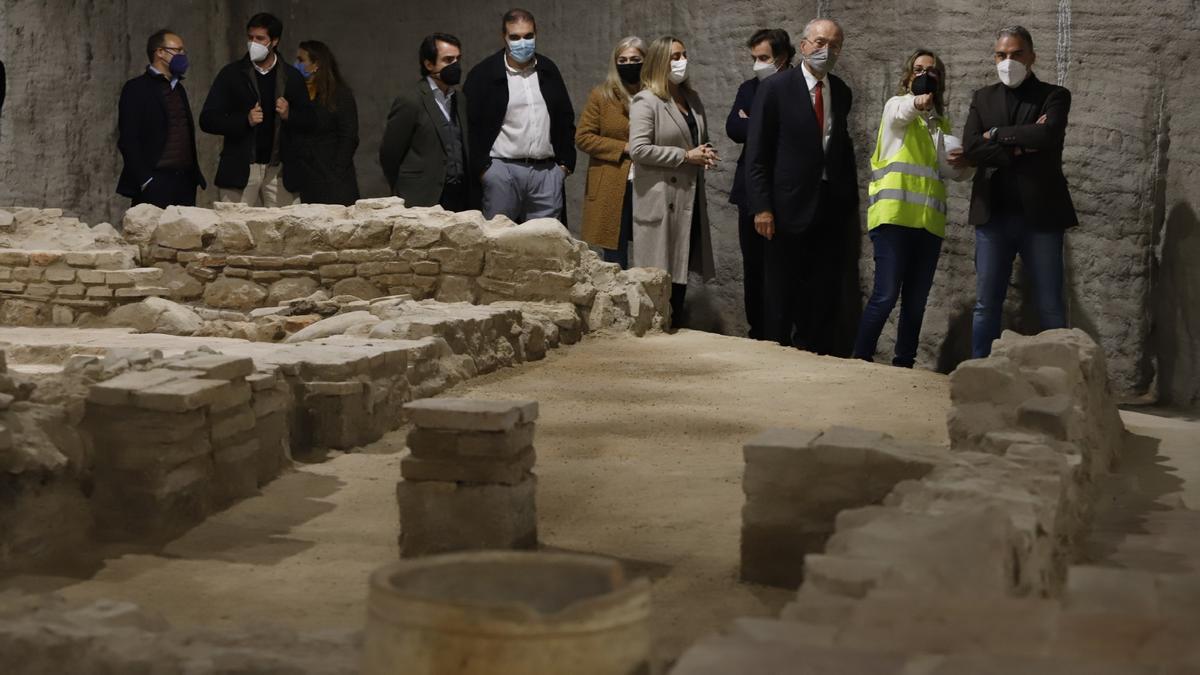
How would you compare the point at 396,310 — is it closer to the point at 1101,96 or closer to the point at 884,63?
the point at 884,63

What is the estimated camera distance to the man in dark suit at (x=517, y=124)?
10.6m

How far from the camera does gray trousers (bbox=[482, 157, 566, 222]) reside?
10797 millimetres

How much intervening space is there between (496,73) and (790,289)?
2609 millimetres

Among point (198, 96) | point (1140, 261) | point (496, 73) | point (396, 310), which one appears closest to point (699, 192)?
point (496, 73)

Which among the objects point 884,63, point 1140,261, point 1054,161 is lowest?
point 1140,261

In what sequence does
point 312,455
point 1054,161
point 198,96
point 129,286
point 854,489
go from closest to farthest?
point 854,489
point 312,455
point 1054,161
point 129,286
point 198,96

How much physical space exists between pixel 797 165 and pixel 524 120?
201cm

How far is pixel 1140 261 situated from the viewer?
35.2 ft

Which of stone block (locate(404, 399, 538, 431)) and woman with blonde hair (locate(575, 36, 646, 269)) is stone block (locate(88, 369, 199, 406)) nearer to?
stone block (locate(404, 399, 538, 431))

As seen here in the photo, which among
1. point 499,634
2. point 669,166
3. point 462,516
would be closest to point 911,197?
point 669,166

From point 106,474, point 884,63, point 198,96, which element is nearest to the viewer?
point 106,474

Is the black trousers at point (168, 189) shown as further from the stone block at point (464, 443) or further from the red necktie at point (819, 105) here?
the stone block at point (464, 443)

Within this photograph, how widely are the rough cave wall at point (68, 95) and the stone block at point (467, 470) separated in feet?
29.6

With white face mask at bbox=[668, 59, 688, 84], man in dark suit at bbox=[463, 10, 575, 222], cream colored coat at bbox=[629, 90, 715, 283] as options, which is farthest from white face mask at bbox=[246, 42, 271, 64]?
white face mask at bbox=[668, 59, 688, 84]
